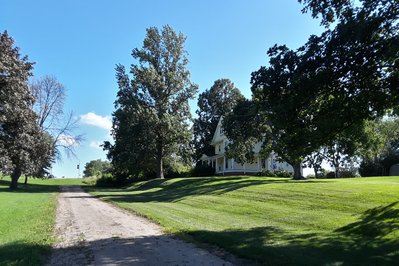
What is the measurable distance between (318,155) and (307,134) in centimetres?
4044

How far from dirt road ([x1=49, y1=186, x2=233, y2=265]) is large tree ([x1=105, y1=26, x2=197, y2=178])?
3636 centimetres

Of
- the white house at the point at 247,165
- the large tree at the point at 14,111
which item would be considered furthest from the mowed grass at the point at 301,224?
the white house at the point at 247,165

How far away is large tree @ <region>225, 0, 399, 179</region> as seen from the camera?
1027cm

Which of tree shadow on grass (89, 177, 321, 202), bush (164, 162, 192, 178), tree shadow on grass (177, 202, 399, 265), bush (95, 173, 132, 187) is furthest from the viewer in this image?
bush (95, 173, 132, 187)

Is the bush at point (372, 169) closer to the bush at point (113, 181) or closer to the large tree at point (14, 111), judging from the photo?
the bush at point (113, 181)

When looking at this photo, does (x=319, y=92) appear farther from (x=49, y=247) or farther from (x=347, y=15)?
(x=49, y=247)

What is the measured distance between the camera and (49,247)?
10.6m

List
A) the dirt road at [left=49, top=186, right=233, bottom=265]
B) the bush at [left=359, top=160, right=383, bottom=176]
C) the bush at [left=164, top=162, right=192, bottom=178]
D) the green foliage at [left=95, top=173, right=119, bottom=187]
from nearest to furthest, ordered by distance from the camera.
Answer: the dirt road at [left=49, top=186, right=233, bottom=265] < the bush at [left=359, top=160, right=383, bottom=176] < the bush at [left=164, top=162, right=192, bottom=178] < the green foliage at [left=95, top=173, right=119, bottom=187]

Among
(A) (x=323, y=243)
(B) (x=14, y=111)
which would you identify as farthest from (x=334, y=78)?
(B) (x=14, y=111)

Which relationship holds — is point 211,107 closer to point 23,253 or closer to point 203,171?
point 203,171

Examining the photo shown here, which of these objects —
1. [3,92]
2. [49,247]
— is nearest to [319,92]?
[49,247]

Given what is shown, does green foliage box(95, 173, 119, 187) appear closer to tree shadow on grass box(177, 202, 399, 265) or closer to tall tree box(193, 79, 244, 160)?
tall tree box(193, 79, 244, 160)

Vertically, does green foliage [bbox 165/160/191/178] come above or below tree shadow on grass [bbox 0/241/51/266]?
above

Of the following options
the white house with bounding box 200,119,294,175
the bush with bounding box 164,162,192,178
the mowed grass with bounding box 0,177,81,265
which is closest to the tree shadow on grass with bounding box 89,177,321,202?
the mowed grass with bounding box 0,177,81,265
